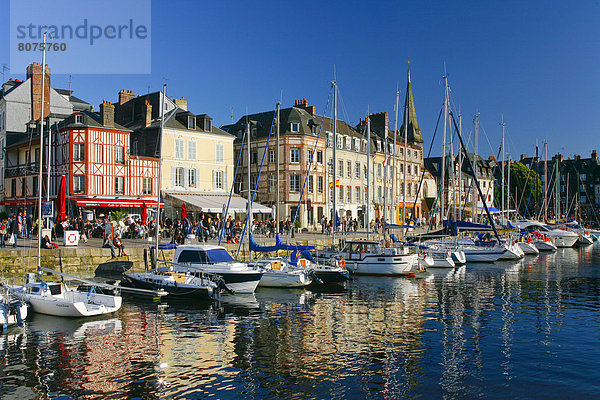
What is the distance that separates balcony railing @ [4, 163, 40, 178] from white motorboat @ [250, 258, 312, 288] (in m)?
25.2

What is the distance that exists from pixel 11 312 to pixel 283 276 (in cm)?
1166

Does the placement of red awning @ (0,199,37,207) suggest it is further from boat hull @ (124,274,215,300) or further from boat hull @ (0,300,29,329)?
boat hull @ (0,300,29,329)

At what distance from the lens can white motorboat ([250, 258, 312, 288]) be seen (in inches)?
976

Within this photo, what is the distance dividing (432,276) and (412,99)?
4928 cm

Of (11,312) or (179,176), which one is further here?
(179,176)

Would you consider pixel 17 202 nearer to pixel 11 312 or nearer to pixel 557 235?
pixel 11 312

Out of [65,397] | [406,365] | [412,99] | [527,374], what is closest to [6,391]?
[65,397]

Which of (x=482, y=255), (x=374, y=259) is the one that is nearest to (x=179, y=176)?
(x=374, y=259)

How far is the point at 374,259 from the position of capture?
3016 centimetres

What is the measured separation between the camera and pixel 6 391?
11234 millimetres

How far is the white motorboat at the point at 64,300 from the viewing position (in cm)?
1798

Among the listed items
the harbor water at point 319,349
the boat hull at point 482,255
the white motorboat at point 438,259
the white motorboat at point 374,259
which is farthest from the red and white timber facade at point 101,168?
the boat hull at point 482,255

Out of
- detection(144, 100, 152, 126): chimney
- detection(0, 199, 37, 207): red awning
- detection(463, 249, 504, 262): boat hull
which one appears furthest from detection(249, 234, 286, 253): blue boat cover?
detection(0, 199, 37, 207): red awning

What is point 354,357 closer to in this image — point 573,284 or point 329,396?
point 329,396
